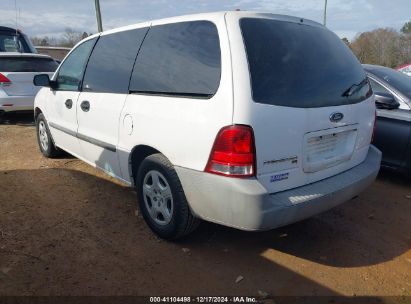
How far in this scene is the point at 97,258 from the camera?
3.28m

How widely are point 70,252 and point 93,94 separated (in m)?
1.65

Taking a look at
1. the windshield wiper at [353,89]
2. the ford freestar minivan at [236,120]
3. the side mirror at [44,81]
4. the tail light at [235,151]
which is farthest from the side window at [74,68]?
the windshield wiper at [353,89]

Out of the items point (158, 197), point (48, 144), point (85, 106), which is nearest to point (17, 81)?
point (48, 144)

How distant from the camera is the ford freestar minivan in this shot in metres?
2.76

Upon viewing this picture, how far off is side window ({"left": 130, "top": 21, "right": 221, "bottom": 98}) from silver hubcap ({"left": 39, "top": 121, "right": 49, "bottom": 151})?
2.78 m

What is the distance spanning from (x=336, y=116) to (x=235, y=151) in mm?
969

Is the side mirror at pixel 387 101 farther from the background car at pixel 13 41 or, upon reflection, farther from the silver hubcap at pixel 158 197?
the background car at pixel 13 41

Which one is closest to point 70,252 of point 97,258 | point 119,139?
point 97,258

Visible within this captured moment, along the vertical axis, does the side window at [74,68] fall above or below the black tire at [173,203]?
above

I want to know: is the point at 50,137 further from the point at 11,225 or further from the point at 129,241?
the point at 129,241

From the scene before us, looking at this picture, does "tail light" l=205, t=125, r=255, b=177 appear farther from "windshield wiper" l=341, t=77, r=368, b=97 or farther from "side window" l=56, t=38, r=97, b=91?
"side window" l=56, t=38, r=97, b=91

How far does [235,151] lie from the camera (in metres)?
2.74

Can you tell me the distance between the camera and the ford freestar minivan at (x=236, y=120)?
2762 mm

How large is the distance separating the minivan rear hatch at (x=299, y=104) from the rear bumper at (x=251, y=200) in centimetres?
9
